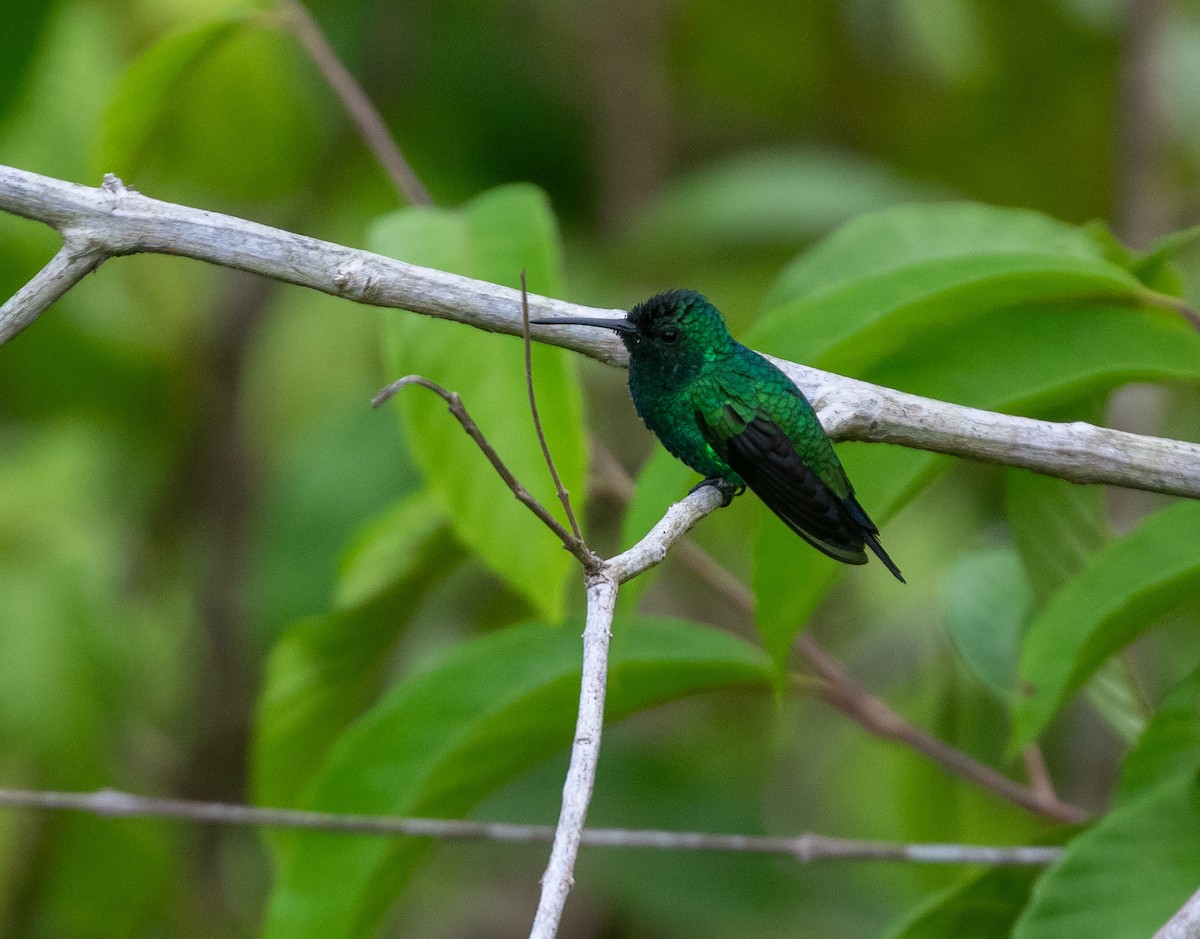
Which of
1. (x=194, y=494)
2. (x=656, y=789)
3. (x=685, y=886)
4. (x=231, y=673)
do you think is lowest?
(x=685, y=886)

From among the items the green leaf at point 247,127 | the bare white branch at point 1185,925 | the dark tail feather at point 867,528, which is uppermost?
the green leaf at point 247,127

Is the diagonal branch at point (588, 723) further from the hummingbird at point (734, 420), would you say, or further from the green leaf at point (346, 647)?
the green leaf at point (346, 647)

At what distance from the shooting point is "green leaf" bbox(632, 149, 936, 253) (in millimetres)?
3879

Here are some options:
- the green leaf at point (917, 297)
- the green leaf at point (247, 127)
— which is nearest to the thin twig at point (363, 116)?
the green leaf at point (917, 297)

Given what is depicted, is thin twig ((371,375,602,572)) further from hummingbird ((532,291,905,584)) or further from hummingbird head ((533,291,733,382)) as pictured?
hummingbird head ((533,291,733,382))

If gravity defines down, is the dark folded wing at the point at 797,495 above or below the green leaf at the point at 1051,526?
below

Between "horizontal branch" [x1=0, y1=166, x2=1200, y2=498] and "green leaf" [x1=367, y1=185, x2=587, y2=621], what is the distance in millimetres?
342

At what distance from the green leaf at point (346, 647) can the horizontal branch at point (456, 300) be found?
841 millimetres

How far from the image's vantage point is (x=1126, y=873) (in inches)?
68.1

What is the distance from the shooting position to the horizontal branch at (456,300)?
5.07 ft

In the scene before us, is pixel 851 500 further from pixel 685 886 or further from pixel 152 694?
pixel 152 694

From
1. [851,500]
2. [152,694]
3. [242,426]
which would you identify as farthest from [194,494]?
[851,500]

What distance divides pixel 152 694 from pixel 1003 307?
392 cm

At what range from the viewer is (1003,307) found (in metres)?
1.90
